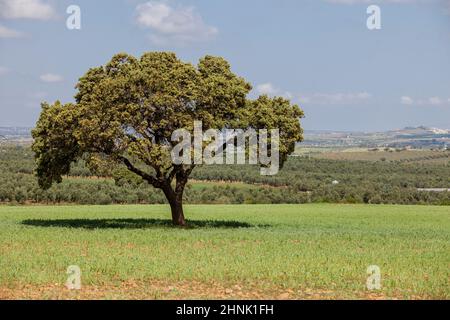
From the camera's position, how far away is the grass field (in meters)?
20.1

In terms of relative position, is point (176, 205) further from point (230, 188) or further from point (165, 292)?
point (230, 188)

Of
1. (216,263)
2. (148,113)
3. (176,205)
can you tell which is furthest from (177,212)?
(216,263)

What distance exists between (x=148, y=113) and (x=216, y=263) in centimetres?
1600

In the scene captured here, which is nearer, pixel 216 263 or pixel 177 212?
pixel 216 263

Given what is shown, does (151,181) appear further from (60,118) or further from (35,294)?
(35,294)

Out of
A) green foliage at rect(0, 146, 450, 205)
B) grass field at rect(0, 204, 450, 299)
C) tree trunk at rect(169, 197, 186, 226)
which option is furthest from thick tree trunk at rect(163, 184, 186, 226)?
green foliage at rect(0, 146, 450, 205)

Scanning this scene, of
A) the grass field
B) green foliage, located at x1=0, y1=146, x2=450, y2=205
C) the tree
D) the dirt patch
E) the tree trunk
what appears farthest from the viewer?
green foliage, located at x1=0, y1=146, x2=450, y2=205

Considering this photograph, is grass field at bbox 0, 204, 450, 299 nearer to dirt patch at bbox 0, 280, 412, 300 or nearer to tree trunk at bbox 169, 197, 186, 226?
dirt patch at bbox 0, 280, 412, 300

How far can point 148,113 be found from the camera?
3875cm

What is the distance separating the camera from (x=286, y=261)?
25.9 meters

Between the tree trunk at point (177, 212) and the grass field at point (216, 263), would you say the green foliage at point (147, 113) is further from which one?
the grass field at point (216, 263)

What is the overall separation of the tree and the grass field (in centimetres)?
495

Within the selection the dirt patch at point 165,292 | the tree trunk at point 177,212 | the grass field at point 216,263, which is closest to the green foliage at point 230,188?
the tree trunk at point 177,212
